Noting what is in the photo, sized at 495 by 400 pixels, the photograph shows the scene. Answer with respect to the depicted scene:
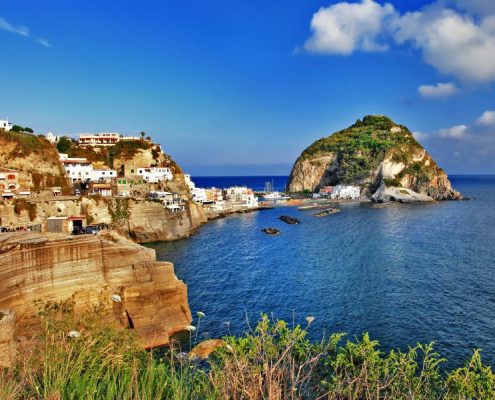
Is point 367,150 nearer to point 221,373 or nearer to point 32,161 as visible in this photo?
point 32,161

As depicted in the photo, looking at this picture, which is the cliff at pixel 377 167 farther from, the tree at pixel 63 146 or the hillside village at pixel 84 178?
the tree at pixel 63 146

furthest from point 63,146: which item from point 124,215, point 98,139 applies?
point 124,215

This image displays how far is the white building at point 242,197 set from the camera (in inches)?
5017

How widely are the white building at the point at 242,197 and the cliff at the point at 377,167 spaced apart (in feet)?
168

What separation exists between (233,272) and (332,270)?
41.0 feet

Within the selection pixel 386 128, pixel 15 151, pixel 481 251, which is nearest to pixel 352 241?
pixel 481 251

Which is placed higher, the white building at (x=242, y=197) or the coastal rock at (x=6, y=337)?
the white building at (x=242, y=197)

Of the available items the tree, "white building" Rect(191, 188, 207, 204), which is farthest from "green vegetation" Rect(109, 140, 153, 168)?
"white building" Rect(191, 188, 207, 204)

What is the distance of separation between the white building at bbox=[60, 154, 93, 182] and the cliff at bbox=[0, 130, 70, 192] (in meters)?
4.75

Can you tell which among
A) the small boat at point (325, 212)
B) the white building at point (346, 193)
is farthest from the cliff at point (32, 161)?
the white building at point (346, 193)

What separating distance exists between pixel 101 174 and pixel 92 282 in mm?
67494

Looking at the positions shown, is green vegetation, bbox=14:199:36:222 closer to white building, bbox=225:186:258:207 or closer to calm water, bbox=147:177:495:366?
calm water, bbox=147:177:495:366

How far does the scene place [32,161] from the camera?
242ft

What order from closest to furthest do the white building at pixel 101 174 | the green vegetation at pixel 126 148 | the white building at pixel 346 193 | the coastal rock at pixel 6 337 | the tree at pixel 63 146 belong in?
the coastal rock at pixel 6 337 → the white building at pixel 101 174 → the tree at pixel 63 146 → the green vegetation at pixel 126 148 → the white building at pixel 346 193
